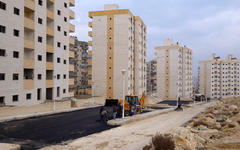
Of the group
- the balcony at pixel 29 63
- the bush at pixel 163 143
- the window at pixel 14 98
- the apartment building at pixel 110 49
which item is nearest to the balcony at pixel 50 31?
the balcony at pixel 29 63

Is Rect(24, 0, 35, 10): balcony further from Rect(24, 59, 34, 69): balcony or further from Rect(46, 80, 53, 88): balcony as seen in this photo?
Rect(46, 80, 53, 88): balcony

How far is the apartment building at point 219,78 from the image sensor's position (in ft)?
440

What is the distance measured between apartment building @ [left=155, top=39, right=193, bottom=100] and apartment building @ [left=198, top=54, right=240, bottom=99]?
110 ft

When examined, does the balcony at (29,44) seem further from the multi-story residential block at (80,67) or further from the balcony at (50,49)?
the multi-story residential block at (80,67)

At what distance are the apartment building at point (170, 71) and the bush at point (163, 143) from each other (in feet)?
299

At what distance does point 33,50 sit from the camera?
3925 cm

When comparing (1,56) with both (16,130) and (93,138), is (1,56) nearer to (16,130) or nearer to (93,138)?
(16,130)

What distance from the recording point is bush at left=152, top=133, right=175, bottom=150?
31.8 ft

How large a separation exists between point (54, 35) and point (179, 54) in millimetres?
70939

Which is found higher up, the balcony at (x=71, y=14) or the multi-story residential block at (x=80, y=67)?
the balcony at (x=71, y=14)

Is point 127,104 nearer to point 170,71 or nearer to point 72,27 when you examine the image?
point 72,27

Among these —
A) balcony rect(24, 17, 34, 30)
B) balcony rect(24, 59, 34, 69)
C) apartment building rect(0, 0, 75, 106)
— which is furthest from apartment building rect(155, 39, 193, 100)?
balcony rect(24, 17, 34, 30)

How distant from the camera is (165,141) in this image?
980cm

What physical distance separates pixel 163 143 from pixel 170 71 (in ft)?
310
